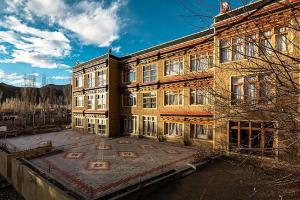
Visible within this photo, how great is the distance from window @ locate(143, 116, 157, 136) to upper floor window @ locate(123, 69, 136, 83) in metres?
5.42

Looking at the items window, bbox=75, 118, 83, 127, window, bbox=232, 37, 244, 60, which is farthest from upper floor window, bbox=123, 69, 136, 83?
window, bbox=232, 37, 244, 60

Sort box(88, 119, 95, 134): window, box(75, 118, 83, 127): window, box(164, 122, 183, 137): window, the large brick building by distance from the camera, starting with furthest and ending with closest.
A: box(75, 118, 83, 127): window < box(88, 119, 95, 134): window < box(164, 122, 183, 137): window < the large brick building

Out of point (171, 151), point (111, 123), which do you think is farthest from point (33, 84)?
point (171, 151)

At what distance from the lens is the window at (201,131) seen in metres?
17.1

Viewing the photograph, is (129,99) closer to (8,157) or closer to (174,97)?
(174,97)

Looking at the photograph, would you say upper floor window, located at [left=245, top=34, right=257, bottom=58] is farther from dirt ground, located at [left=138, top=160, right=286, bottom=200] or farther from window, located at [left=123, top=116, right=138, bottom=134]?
window, located at [left=123, top=116, right=138, bottom=134]

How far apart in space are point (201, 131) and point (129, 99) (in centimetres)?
1074

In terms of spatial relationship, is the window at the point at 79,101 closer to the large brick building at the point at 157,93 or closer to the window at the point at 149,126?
the large brick building at the point at 157,93

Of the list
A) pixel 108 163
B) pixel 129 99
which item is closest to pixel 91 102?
pixel 129 99

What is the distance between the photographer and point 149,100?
2255 centimetres

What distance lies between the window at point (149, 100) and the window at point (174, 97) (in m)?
1.83

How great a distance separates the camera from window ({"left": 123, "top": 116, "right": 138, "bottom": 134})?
23823 millimetres

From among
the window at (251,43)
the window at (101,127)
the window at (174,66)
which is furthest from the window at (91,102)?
the window at (251,43)

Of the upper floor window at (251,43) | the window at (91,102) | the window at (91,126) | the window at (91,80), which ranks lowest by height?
the window at (91,126)
